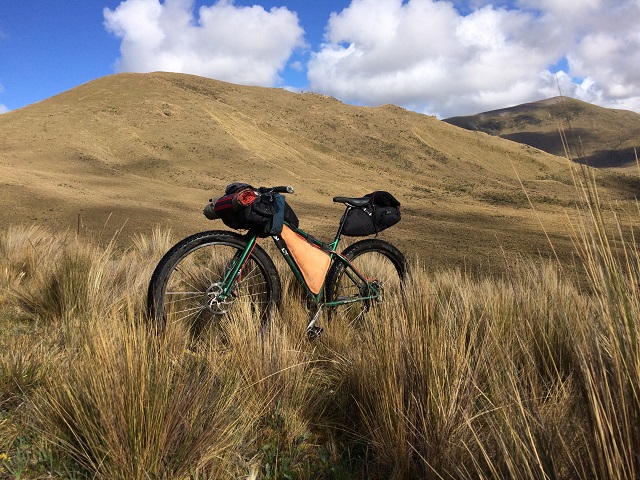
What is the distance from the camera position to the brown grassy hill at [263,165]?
1316cm

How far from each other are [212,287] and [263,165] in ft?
87.1

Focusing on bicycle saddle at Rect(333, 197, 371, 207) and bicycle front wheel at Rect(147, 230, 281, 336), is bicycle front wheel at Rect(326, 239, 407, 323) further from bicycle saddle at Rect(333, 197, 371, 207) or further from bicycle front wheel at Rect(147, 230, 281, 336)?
bicycle front wheel at Rect(147, 230, 281, 336)

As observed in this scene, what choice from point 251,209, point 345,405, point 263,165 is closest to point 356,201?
point 251,209

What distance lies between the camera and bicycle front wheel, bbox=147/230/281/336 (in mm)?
3109

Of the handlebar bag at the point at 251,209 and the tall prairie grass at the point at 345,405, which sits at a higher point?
the handlebar bag at the point at 251,209

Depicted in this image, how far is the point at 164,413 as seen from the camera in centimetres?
195

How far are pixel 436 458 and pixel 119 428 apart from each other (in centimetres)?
123

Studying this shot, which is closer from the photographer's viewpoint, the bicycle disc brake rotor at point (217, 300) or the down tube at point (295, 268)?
the bicycle disc brake rotor at point (217, 300)

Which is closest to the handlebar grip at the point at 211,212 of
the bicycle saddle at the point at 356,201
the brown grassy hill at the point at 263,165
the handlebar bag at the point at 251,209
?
the handlebar bag at the point at 251,209

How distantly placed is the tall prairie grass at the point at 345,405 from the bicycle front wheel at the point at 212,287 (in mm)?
453

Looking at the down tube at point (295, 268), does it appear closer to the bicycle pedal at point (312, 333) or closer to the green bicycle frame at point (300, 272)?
the green bicycle frame at point (300, 272)

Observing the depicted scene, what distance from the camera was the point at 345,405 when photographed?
2.62 m

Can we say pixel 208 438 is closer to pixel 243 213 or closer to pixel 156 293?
pixel 156 293

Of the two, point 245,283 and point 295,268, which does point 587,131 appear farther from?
point 245,283
